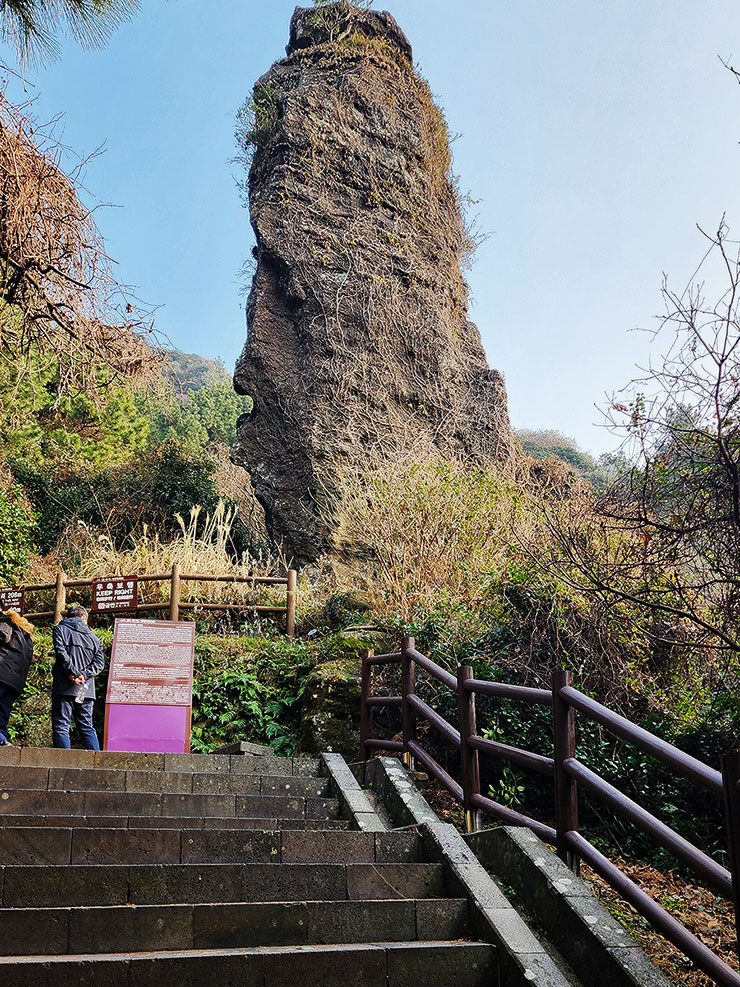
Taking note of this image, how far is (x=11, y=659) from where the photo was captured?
27.6 feet

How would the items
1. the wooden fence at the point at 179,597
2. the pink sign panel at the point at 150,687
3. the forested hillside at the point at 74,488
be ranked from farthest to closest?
1. the forested hillside at the point at 74,488
2. the wooden fence at the point at 179,597
3. the pink sign panel at the point at 150,687

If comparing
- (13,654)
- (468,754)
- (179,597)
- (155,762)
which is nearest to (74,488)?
(179,597)

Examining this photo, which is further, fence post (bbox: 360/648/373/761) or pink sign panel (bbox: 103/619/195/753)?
pink sign panel (bbox: 103/619/195/753)

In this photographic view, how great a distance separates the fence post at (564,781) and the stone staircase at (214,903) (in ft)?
2.01

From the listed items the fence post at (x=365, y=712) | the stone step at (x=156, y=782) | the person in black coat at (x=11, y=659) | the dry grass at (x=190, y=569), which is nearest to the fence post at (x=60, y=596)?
the dry grass at (x=190, y=569)

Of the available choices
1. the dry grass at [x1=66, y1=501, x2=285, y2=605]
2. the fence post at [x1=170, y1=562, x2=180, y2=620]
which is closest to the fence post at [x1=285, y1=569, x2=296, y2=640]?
the dry grass at [x1=66, y1=501, x2=285, y2=605]

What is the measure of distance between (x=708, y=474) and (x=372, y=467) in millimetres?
10247

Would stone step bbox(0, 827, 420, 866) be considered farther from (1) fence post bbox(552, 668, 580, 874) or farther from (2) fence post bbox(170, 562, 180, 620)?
(2) fence post bbox(170, 562, 180, 620)

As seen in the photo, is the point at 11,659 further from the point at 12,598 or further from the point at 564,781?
the point at 564,781

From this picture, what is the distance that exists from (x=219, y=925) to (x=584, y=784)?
1.84 meters

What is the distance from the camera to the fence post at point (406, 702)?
→ 6.86 metres

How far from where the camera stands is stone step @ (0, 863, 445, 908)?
12.5 feet

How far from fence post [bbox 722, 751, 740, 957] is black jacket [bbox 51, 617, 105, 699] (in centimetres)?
709

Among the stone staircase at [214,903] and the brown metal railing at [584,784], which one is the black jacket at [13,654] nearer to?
the stone staircase at [214,903]
